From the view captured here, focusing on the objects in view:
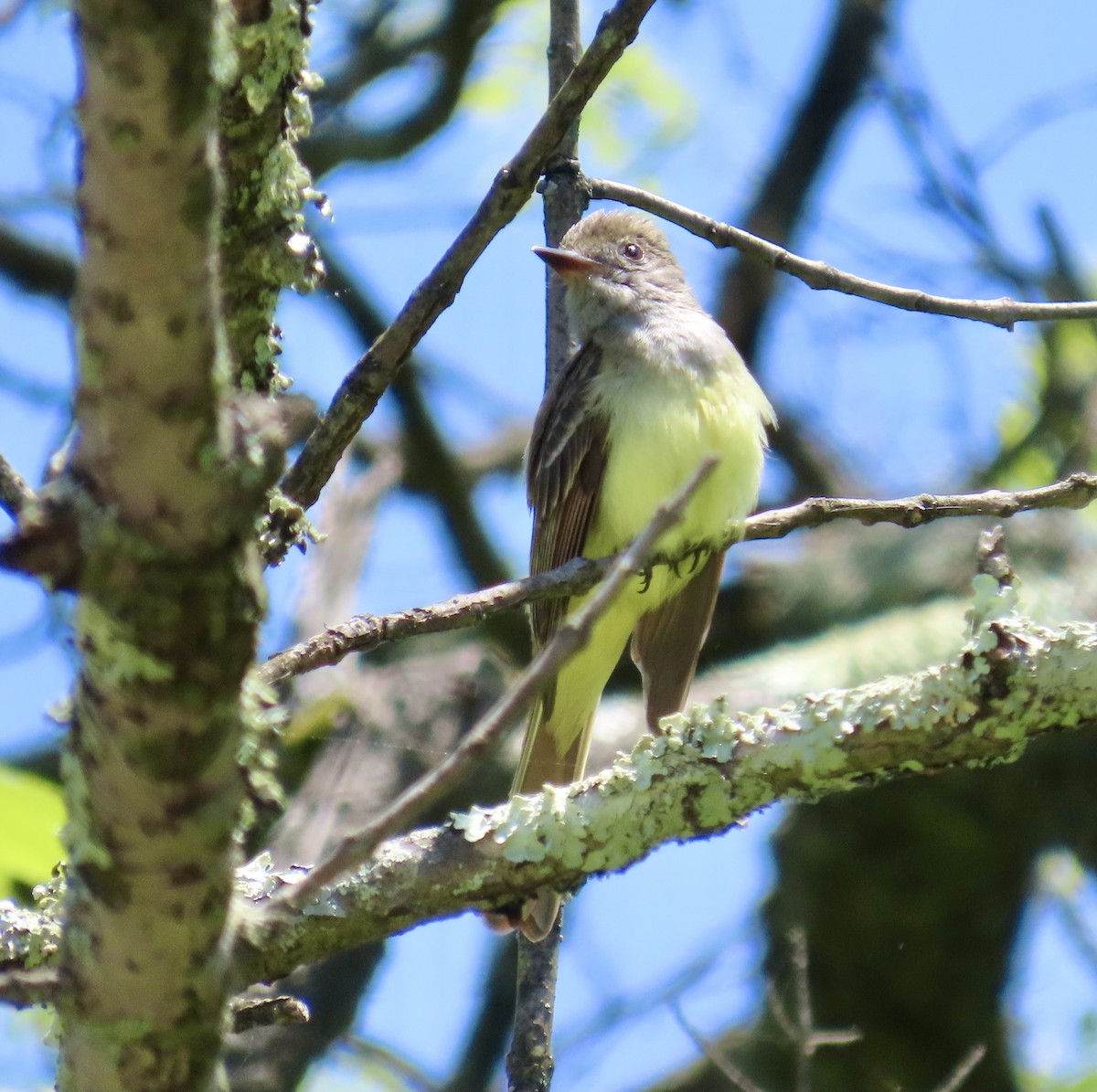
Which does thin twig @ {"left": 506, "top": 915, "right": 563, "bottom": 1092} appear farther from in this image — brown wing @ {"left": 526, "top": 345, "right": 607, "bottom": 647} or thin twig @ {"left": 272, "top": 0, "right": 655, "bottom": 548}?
brown wing @ {"left": 526, "top": 345, "right": 607, "bottom": 647}

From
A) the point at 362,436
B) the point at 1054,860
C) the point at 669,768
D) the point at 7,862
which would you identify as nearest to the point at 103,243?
the point at 669,768

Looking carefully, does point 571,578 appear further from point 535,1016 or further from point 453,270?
point 535,1016

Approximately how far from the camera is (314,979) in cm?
659

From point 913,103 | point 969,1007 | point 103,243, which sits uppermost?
point 913,103

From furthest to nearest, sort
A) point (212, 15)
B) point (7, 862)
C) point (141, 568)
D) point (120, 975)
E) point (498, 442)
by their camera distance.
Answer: point (498, 442), point (7, 862), point (120, 975), point (141, 568), point (212, 15)

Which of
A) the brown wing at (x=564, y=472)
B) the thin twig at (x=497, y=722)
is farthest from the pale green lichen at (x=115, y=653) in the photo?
the brown wing at (x=564, y=472)

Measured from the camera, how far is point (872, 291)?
3.24 m

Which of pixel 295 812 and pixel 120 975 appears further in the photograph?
pixel 295 812

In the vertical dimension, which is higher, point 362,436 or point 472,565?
point 362,436

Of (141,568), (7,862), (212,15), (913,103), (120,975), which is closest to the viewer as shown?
(212,15)

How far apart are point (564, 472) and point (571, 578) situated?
2.05 meters

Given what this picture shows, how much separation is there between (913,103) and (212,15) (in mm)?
7616

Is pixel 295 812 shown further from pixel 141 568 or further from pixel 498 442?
pixel 141 568

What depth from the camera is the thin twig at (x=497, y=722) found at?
1636mm
